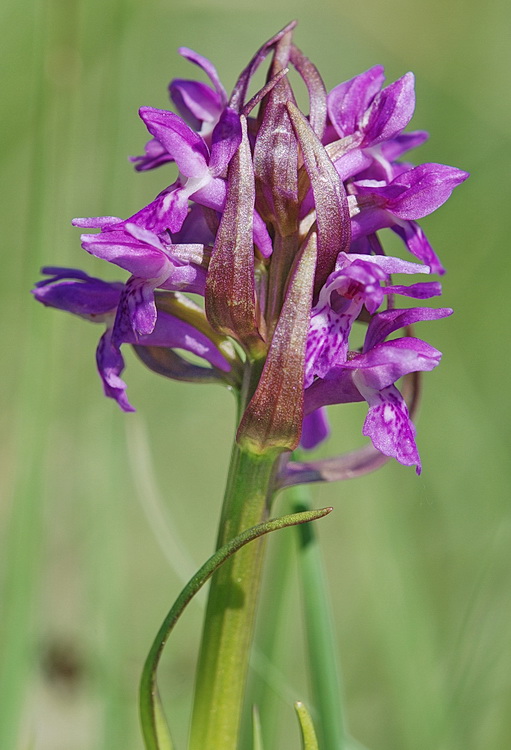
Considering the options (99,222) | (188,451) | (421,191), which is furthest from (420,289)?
(188,451)

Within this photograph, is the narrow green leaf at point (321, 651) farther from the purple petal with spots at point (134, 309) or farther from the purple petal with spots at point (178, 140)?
the purple petal with spots at point (178, 140)

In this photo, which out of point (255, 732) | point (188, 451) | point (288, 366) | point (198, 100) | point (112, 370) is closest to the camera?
point (288, 366)

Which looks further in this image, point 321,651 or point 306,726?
point 321,651

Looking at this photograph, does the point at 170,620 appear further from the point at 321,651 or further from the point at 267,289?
the point at 267,289

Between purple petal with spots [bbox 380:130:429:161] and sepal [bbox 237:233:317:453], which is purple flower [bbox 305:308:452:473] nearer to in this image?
sepal [bbox 237:233:317:453]

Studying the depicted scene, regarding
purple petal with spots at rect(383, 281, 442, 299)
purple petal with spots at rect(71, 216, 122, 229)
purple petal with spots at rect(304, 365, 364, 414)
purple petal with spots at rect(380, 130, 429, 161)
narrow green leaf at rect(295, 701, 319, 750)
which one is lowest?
narrow green leaf at rect(295, 701, 319, 750)

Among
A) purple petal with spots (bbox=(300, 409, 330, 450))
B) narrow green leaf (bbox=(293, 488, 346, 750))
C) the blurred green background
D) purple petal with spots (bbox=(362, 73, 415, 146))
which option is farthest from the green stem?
purple petal with spots (bbox=(362, 73, 415, 146))
